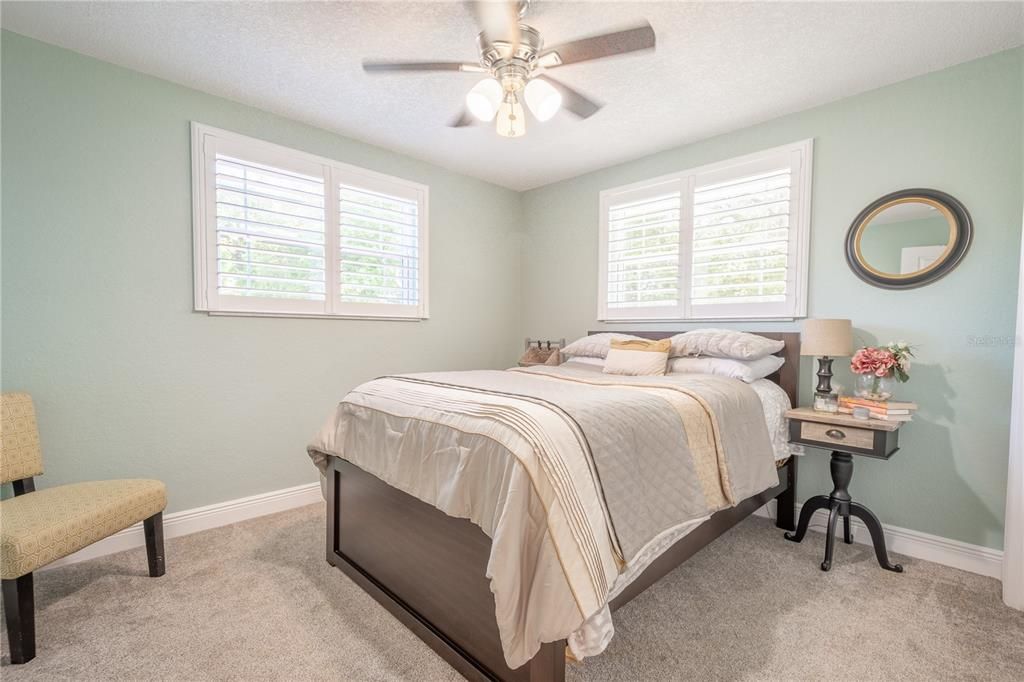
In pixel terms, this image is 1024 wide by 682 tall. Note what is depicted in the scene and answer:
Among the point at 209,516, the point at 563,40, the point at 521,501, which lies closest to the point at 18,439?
the point at 209,516

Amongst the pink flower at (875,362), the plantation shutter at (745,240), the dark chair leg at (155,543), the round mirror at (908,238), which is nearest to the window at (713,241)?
the plantation shutter at (745,240)

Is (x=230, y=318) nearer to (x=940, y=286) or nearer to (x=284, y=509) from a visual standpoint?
(x=284, y=509)

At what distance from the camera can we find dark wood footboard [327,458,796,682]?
141 centimetres

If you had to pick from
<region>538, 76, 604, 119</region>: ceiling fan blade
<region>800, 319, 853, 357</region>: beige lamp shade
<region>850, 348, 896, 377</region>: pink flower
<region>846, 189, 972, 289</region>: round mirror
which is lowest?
<region>850, 348, 896, 377</region>: pink flower

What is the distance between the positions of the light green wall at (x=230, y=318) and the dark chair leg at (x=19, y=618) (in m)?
0.95

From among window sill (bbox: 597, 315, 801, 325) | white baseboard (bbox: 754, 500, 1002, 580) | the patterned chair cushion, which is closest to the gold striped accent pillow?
window sill (bbox: 597, 315, 801, 325)

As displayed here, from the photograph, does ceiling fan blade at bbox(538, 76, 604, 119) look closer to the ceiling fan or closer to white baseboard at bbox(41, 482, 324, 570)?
the ceiling fan

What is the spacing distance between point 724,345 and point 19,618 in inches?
127

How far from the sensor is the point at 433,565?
5.30 ft

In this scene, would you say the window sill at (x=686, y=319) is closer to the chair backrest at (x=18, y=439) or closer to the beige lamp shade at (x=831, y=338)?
the beige lamp shade at (x=831, y=338)

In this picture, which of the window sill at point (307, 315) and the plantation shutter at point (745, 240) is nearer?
the window sill at point (307, 315)

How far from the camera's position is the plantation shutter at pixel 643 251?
3.42 meters

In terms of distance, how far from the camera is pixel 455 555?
4.97 feet

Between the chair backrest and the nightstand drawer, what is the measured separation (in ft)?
12.2
